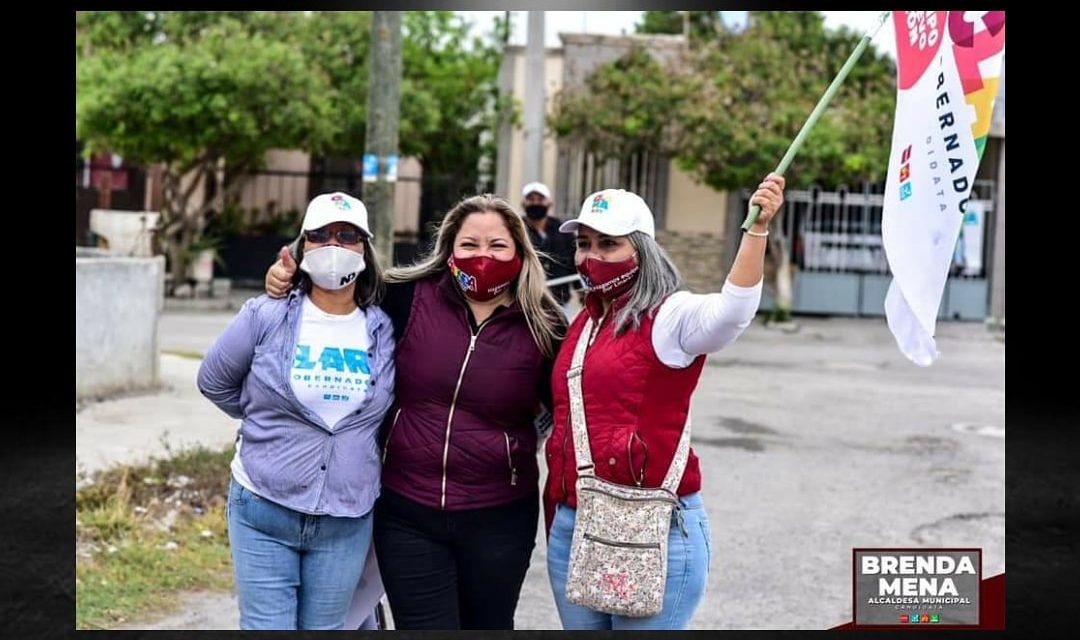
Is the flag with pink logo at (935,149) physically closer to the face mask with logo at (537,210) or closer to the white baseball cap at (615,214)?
the white baseball cap at (615,214)

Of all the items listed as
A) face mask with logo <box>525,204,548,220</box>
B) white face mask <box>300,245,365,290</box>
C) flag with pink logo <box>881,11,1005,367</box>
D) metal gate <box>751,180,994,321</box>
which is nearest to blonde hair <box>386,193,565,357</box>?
white face mask <box>300,245,365,290</box>

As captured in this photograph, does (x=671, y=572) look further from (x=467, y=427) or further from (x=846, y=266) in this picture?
(x=846, y=266)

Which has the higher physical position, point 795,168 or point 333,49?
point 333,49

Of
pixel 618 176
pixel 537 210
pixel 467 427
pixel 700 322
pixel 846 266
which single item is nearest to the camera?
pixel 700 322

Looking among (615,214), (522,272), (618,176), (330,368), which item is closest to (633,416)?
(615,214)

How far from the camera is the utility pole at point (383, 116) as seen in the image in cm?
846

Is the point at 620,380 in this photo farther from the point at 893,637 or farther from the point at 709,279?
the point at 709,279

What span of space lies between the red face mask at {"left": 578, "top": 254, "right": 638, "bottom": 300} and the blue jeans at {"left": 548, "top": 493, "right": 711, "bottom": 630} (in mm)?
602

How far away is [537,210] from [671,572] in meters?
5.35

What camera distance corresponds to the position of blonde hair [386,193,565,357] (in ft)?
13.3

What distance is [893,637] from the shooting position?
464cm

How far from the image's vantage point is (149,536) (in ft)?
21.0
